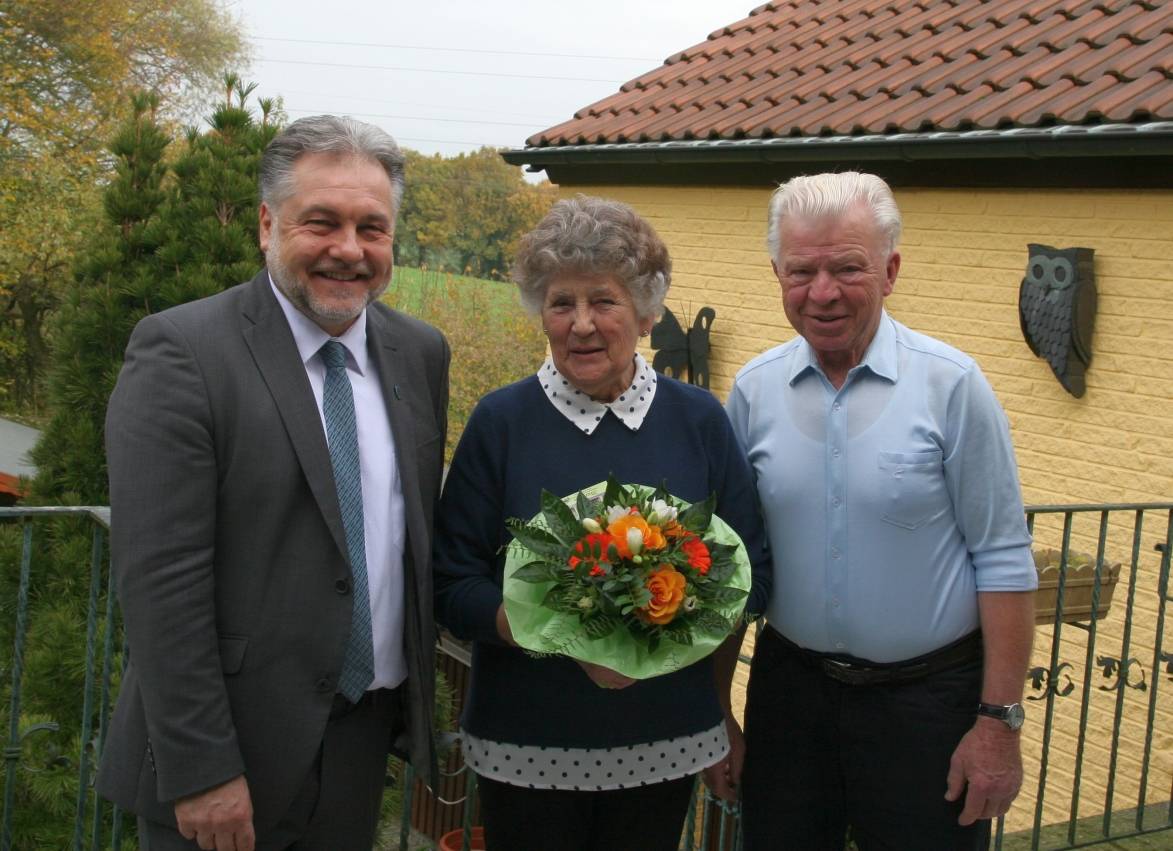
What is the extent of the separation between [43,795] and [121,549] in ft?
6.22

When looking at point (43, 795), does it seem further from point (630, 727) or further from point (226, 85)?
point (226, 85)

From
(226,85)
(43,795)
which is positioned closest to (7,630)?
(43,795)

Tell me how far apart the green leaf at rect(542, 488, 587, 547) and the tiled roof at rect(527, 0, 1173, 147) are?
469cm

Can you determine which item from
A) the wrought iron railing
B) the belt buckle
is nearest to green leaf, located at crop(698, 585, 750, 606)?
the belt buckle

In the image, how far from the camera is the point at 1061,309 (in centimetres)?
642

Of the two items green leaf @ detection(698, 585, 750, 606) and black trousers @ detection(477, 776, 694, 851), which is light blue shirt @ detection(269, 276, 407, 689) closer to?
black trousers @ detection(477, 776, 694, 851)

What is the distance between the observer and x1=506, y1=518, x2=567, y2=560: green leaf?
2.13 metres

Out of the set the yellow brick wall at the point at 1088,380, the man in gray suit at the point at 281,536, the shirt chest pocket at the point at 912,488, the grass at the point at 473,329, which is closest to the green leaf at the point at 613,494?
the man in gray suit at the point at 281,536

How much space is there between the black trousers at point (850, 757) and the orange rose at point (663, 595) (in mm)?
613

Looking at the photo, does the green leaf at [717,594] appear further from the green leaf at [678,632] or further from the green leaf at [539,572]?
the green leaf at [539,572]

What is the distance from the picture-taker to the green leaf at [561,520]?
2.14 m

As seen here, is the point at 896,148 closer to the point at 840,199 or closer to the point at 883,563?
the point at 840,199

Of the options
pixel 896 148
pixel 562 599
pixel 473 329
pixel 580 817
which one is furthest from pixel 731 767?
pixel 473 329

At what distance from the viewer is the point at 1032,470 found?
6.79 metres
